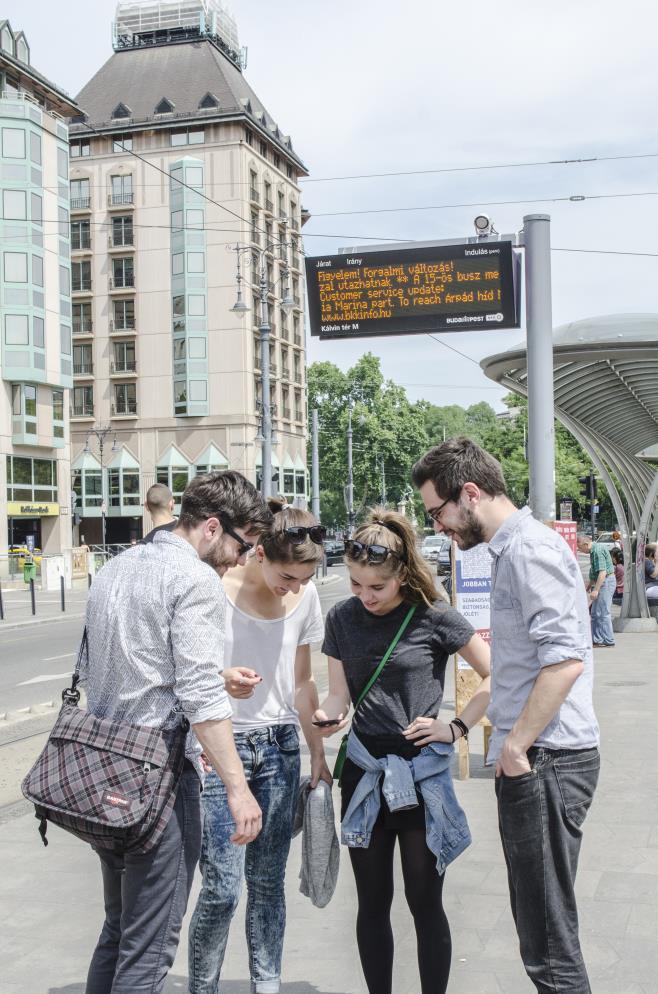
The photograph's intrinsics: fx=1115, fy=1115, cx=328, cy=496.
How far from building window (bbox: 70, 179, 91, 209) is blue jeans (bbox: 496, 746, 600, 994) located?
202 ft

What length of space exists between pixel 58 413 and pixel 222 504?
149ft

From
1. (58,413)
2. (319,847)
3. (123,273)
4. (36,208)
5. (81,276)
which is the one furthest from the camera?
(81,276)

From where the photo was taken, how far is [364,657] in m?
3.50

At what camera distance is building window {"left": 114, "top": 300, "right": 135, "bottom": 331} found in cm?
6022

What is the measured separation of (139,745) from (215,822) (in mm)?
736

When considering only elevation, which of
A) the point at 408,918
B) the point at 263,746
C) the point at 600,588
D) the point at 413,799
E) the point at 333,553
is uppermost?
the point at 263,746

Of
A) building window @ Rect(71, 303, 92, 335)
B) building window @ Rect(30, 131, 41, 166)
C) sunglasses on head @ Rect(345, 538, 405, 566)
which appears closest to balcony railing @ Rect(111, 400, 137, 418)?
building window @ Rect(71, 303, 92, 335)

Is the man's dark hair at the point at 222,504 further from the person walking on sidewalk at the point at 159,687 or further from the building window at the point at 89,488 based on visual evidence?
the building window at the point at 89,488

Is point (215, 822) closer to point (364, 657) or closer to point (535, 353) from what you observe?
point (364, 657)

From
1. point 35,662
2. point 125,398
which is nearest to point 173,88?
point 125,398

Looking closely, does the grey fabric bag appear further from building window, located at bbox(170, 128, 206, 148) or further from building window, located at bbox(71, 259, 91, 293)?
building window, located at bbox(71, 259, 91, 293)

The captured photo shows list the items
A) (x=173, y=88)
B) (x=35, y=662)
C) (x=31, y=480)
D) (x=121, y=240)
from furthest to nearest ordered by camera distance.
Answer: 1. (x=173, y=88)
2. (x=121, y=240)
3. (x=31, y=480)
4. (x=35, y=662)

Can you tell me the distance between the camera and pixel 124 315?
6047cm

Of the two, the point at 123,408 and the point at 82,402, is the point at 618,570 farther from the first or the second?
the point at 82,402
